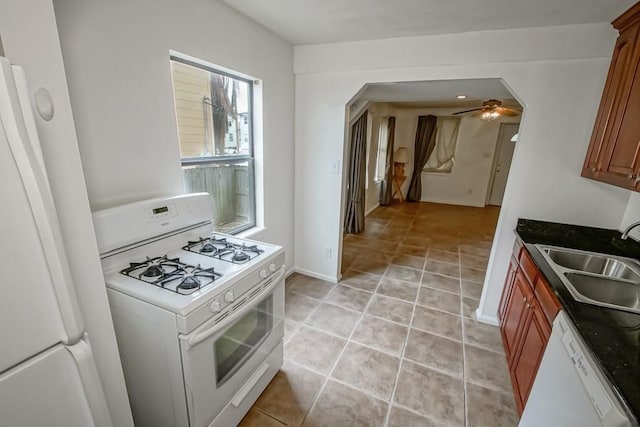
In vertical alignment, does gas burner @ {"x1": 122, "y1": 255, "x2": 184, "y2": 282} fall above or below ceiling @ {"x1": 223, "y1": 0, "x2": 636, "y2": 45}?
below

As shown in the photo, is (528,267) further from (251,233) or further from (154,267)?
(154,267)

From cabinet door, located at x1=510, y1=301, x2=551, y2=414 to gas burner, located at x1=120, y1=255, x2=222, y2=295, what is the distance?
169 cm

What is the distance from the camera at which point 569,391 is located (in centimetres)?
105

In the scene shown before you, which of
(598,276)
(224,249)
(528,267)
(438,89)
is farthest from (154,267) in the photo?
(438,89)

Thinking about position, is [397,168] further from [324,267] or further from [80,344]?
[80,344]

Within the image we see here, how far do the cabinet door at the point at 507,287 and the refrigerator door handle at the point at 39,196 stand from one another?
8.46 ft

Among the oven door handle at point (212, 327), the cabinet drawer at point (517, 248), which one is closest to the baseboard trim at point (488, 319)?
the cabinet drawer at point (517, 248)

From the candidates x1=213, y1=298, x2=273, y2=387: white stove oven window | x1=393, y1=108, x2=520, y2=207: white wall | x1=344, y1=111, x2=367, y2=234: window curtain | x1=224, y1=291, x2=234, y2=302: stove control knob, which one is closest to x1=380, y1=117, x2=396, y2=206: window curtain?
x1=393, y1=108, x2=520, y2=207: white wall

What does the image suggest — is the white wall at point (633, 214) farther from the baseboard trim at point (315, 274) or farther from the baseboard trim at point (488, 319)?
the baseboard trim at point (315, 274)

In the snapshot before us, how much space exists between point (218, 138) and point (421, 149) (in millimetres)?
5936

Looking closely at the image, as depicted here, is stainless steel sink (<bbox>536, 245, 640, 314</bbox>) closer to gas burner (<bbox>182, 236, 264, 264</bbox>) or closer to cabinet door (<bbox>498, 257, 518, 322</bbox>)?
cabinet door (<bbox>498, 257, 518, 322</bbox>)

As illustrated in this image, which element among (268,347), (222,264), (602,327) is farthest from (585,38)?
(268,347)

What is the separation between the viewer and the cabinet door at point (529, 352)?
58.6 inches

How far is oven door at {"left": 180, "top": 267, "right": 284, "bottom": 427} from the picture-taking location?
1.19 metres
